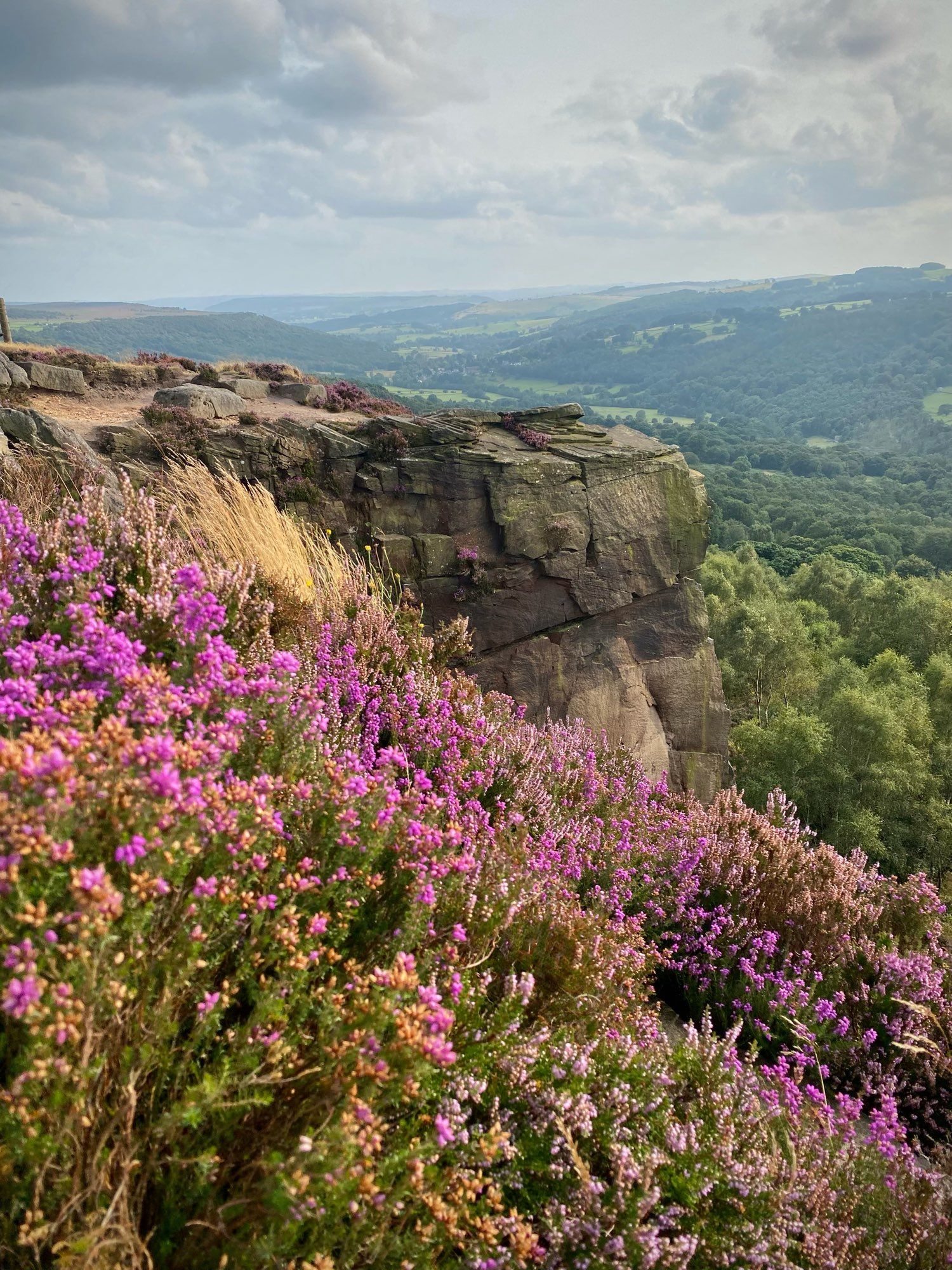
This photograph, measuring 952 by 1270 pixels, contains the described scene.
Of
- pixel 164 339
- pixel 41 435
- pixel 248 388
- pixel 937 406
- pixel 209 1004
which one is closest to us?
pixel 209 1004

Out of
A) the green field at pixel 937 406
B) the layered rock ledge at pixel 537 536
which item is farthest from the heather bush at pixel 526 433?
the green field at pixel 937 406

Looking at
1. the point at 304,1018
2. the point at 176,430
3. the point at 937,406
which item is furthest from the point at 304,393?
the point at 937,406

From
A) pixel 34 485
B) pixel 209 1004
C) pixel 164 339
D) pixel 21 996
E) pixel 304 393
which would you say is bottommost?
pixel 209 1004

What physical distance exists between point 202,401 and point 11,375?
4.39 meters

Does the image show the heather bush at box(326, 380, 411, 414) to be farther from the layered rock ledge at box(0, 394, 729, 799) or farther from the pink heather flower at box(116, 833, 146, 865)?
the pink heather flower at box(116, 833, 146, 865)

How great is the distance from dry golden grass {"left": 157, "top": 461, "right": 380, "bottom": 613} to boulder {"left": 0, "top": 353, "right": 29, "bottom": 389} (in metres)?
11.5

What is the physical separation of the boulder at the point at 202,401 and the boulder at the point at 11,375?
2.89 m

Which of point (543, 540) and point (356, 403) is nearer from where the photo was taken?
point (543, 540)

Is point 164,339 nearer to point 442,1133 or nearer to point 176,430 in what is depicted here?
point 176,430

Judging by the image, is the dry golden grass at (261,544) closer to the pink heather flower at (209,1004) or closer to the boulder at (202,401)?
the pink heather flower at (209,1004)

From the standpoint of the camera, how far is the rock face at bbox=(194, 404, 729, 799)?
13648 millimetres

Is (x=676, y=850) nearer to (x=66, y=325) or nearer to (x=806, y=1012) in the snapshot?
(x=806, y=1012)

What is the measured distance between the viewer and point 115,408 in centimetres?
1591

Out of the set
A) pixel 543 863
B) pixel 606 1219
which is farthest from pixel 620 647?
pixel 606 1219
